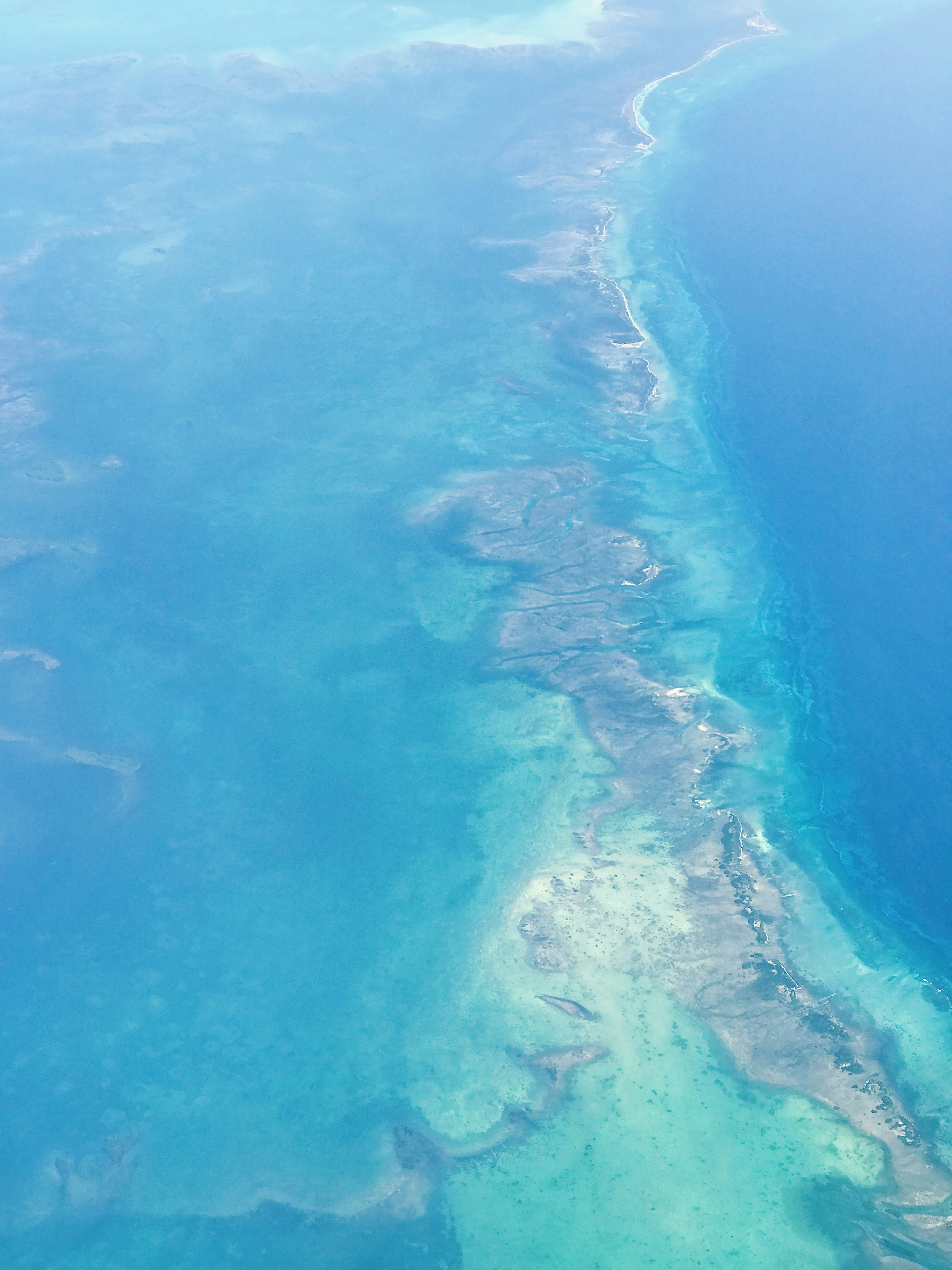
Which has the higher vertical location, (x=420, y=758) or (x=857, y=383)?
(x=857, y=383)

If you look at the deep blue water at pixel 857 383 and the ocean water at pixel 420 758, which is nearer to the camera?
the ocean water at pixel 420 758

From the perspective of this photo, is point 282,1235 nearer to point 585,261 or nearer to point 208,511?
point 208,511

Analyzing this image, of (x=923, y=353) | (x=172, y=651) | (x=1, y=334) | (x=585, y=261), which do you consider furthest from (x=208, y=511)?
(x=923, y=353)

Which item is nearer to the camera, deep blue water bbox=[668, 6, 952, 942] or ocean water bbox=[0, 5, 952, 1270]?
ocean water bbox=[0, 5, 952, 1270]

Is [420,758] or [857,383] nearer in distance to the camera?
[420,758]
